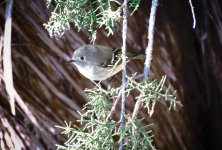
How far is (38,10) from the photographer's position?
1.87 meters

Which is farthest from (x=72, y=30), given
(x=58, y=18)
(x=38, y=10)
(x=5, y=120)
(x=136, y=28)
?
(x=58, y=18)

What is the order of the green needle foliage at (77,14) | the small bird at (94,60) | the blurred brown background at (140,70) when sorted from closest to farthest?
the green needle foliage at (77,14) → the small bird at (94,60) → the blurred brown background at (140,70)

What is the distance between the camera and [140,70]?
2090 mm

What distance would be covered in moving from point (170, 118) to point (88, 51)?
667 mm

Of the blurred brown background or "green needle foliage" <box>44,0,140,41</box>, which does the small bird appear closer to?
the blurred brown background

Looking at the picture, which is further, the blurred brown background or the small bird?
the blurred brown background

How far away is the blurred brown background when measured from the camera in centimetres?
188

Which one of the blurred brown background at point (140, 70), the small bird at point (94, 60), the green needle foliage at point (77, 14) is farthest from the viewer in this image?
the blurred brown background at point (140, 70)

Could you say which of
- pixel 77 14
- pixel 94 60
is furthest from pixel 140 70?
pixel 77 14

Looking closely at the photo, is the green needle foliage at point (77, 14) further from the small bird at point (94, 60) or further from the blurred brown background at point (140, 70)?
the blurred brown background at point (140, 70)

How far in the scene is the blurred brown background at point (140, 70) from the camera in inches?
74.0

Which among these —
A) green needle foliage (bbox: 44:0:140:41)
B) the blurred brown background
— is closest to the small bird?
the blurred brown background

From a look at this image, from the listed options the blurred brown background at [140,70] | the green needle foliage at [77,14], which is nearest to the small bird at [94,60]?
the blurred brown background at [140,70]

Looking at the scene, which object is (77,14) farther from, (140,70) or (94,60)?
(140,70)
